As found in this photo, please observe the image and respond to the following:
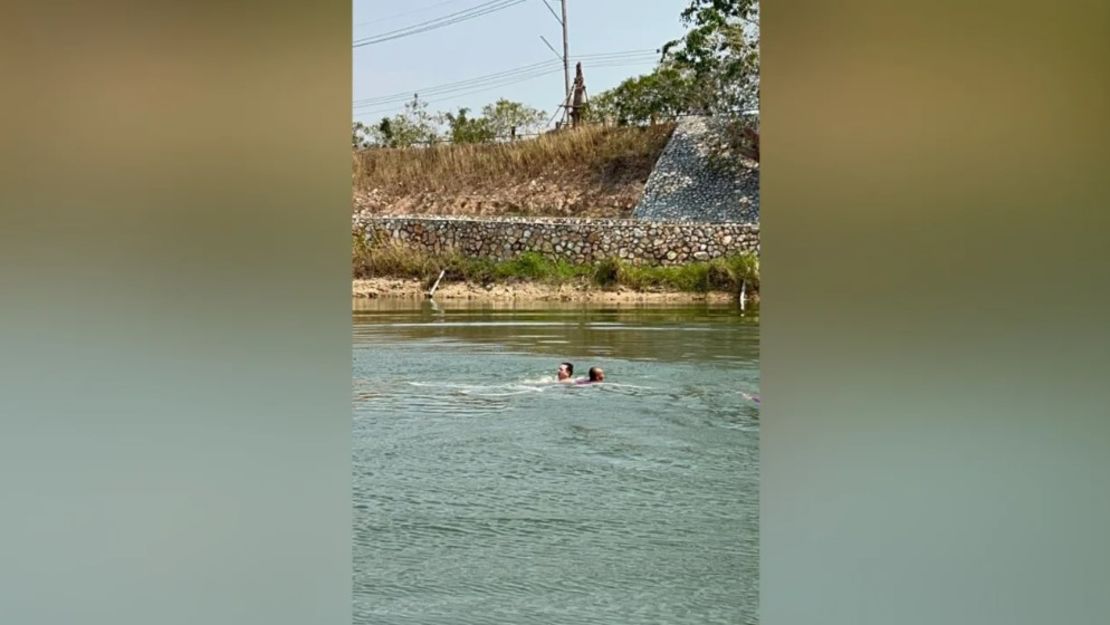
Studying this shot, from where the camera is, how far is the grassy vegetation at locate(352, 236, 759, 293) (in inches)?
462

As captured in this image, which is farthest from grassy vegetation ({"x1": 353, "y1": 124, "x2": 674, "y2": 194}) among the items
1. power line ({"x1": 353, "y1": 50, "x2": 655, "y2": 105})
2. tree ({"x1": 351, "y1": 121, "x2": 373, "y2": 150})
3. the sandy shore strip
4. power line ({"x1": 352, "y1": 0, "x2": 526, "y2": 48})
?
power line ({"x1": 352, "y1": 0, "x2": 526, "y2": 48})

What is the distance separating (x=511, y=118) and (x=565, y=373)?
428 cm

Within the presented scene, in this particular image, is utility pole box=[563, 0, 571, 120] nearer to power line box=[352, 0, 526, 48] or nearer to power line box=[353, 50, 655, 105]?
power line box=[353, 50, 655, 105]

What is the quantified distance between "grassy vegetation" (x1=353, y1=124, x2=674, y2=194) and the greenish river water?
7.40 ft

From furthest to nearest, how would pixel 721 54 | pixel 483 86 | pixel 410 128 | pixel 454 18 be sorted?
pixel 454 18 → pixel 483 86 → pixel 410 128 → pixel 721 54

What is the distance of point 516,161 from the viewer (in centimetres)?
1320

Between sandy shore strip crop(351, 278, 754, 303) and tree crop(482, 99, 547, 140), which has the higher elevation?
tree crop(482, 99, 547, 140)

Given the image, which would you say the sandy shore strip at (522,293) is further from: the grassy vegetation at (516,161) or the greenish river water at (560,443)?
the grassy vegetation at (516,161)

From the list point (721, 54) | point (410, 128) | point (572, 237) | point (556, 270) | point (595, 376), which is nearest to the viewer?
point (595, 376)

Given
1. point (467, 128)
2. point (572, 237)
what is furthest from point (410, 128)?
point (572, 237)

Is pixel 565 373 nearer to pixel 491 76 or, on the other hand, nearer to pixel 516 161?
pixel 516 161
